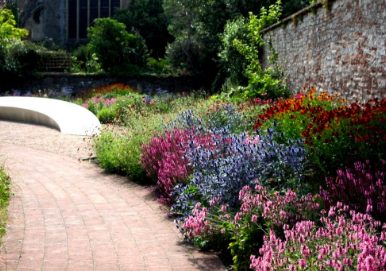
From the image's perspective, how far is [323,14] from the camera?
12.0 meters

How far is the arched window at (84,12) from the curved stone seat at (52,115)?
15.4m

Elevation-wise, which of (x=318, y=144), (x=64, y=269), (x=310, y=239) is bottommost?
(x=64, y=269)

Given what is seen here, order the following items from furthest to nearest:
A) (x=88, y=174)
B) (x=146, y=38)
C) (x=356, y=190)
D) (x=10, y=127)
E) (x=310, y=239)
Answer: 1. (x=146, y=38)
2. (x=10, y=127)
3. (x=88, y=174)
4. (x=356, y=190)
5. (x=310, y=239)

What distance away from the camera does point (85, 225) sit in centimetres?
620

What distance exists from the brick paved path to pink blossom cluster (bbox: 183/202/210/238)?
0.55 feet

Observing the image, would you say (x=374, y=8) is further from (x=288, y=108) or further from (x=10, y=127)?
(x=10, y=127)

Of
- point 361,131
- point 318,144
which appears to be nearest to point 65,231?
point 318,144

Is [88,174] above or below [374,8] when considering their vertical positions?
below

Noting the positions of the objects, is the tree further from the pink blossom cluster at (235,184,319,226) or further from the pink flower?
the pink flower

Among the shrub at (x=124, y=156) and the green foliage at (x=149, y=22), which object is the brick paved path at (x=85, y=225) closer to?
the shrub at (x=124, y=156)

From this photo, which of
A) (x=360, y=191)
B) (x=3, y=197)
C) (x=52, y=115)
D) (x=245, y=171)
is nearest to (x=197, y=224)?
(x=245, y=171)

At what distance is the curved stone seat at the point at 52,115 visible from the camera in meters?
13.2

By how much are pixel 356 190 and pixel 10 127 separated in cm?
1124

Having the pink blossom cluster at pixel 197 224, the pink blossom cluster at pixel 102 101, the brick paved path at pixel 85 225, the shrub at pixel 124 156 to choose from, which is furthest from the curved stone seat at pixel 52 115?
the pink blossom cluster at pixel 197 224
